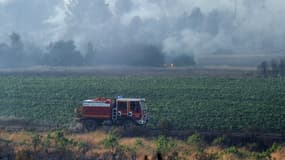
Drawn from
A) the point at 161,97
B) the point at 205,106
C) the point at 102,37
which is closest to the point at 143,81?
the point at 161,97

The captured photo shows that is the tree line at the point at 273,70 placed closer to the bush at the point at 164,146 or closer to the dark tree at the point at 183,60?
the dark tree at the point at 183,60

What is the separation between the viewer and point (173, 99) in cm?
4241

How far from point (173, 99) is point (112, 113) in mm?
9729

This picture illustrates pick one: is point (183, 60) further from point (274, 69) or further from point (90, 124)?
point (90, 124)

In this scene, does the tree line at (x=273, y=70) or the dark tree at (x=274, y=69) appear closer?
the tree line at (x=273, y=70)

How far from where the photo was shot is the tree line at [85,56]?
276 ft

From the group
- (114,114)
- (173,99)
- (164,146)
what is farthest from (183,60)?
(164,146)

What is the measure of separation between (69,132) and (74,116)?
403 cm

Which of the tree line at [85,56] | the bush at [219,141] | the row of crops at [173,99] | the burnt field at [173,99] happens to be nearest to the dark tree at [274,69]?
the row of crops at [173,99]

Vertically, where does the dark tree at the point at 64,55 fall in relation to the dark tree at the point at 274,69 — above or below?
above

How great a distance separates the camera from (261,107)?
38312 mm

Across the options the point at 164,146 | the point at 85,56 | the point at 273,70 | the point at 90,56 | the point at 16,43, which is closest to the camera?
the point at 164,146

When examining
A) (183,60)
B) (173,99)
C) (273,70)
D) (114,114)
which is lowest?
(114,114)

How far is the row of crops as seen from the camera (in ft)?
112
